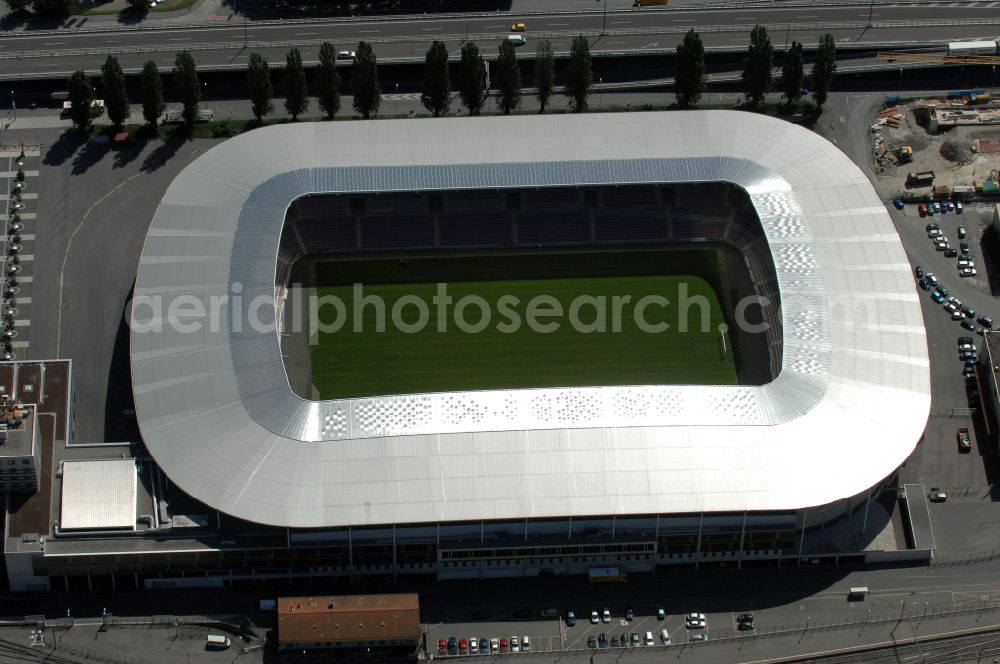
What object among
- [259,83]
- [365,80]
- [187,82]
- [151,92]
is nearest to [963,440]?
[365,80]

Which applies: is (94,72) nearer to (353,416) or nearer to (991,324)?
(353,416)

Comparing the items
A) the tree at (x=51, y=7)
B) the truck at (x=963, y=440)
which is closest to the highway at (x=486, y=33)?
the tree at (x=51, y=7)

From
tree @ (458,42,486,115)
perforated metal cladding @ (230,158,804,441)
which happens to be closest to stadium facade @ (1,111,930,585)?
perforated metal cladding @ (230,158,804,441)

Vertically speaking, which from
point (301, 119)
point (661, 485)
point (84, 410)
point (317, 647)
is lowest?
point (317, 647)

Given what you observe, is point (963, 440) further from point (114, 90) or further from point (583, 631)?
point (114, 90)

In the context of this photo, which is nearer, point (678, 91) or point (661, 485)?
point (661, 485)

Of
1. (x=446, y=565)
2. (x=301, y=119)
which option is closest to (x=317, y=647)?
(x=446, y=565)

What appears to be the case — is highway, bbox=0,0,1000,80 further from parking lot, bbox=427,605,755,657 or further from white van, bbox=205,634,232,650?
→ white van, bbox=205,634,232,650
